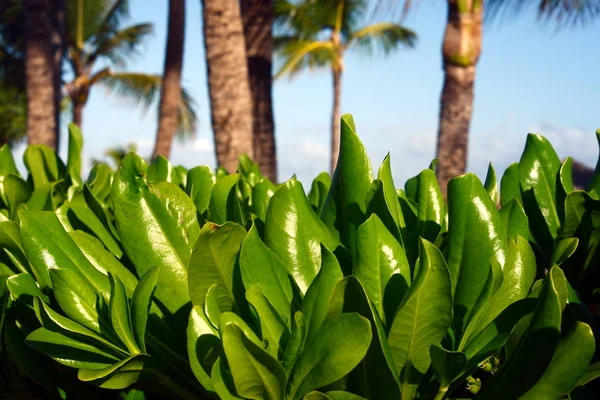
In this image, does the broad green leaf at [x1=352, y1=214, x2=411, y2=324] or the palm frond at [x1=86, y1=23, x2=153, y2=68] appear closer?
the broad green leaf at [x1=352, y1=214, x2=411, y2=324]

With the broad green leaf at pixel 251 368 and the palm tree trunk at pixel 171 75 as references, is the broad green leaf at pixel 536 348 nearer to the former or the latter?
the broad green leaf at pixel 251 368

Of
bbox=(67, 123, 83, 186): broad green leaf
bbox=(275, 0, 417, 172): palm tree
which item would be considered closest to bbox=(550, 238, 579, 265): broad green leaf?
bbox=(67, 123, 83, 186): broad green leaf

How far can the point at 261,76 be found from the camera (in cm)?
869

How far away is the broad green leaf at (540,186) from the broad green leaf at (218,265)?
731 millimetres

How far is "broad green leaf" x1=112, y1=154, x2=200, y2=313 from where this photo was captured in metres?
1.16

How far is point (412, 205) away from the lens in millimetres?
1486

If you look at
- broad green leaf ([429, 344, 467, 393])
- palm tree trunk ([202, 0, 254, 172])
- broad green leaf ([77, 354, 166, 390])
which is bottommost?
broad green leaf ([77, 354, 166, 390])

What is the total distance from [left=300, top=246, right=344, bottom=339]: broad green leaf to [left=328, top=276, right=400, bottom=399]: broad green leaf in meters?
0.03

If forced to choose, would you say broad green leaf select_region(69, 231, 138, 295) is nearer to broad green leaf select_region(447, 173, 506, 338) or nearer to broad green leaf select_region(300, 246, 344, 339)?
broad green leaf select_region(300, 246, 344, 339)

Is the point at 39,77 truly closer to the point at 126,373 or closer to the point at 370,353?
the point at 126,373

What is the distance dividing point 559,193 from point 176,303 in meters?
0.87

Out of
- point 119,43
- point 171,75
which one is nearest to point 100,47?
point 119,43

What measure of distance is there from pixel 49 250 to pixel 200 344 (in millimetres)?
362

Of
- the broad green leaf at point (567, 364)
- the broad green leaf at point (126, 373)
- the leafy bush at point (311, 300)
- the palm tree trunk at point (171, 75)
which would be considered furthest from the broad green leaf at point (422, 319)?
the palm tree trunk at point (171, 75)
